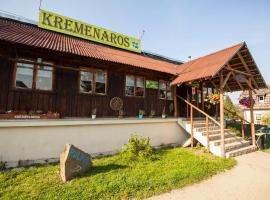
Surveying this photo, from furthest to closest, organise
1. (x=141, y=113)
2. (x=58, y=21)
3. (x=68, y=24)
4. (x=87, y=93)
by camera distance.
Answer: (x=68, y=24) → (x=58, y=21) → (x=141, y=113) → (x=87, y=93)

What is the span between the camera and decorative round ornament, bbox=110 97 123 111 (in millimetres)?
9375

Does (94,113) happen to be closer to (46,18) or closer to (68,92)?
(68,92)

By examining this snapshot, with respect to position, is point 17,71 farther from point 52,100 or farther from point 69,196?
point 69,196

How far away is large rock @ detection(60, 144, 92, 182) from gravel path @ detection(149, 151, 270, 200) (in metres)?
2.56

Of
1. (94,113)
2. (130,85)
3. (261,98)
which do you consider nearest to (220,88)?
(130,85)

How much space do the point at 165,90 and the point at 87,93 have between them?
17.2 feet

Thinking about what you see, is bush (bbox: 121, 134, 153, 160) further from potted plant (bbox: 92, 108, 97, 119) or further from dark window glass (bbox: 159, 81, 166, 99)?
dark window glass (bbox: 159, 81, 166, 99)

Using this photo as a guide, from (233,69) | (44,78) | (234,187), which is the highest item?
(233,69)

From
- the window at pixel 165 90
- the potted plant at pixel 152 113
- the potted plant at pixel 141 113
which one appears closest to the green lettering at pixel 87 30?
the window at pixel 165 90

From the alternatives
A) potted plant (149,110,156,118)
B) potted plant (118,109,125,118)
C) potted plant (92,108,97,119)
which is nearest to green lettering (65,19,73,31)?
potted plant (92,108,97,119)

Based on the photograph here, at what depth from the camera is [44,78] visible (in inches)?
307

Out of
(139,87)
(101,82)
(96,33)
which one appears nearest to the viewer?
(101,82)

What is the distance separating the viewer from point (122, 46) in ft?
43.0

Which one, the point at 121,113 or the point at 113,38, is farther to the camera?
the point at 113,38
